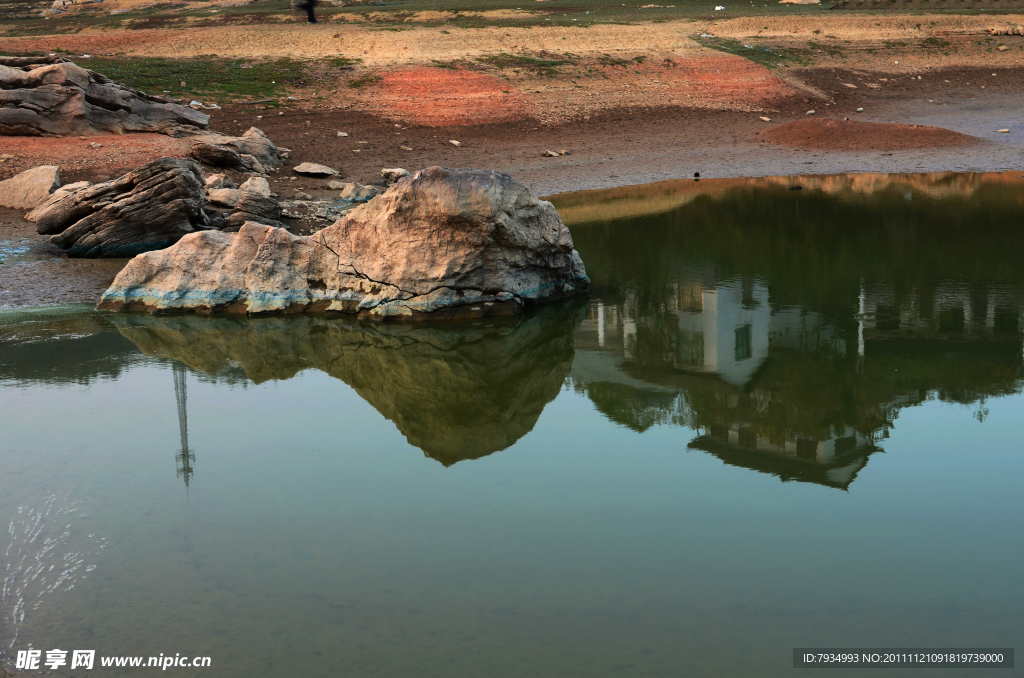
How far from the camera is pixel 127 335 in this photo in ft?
32.6

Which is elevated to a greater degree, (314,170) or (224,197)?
(314,170)

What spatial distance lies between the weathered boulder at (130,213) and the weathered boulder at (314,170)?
4030 mm

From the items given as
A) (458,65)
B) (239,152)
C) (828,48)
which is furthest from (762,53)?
(239,152)

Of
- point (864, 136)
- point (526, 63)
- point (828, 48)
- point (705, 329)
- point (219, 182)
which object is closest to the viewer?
point (705, 329)

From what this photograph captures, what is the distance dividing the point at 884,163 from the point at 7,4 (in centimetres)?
5086

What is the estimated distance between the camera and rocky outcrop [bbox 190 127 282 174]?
52.3 feet

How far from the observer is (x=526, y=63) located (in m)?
24.7

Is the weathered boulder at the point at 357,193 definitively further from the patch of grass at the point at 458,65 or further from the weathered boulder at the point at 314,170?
the patch of grass at the point at 458,65

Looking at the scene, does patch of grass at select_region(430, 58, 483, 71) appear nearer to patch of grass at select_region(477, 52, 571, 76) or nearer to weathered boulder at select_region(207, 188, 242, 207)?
patch of grass at select_region(477, 52, 571, 76)

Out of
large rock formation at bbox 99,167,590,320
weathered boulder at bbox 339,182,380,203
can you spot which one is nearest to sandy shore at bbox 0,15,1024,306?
weathered boulder at bbox 339,182,380,203

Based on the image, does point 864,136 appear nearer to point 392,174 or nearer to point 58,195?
point 392,174

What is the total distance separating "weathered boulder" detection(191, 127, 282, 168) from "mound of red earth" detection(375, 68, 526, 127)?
4.31 meters

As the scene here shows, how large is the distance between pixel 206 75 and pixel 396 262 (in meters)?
14.7

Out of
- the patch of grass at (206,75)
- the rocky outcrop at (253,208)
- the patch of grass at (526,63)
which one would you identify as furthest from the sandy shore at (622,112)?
the rocky outcrop at (253,208)
